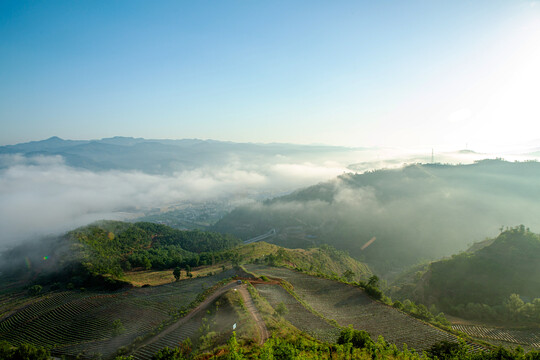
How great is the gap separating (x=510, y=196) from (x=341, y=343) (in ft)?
379

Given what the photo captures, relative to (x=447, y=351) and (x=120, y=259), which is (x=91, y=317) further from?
(x=447, y=351)

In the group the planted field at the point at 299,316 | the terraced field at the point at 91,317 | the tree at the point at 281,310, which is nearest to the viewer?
the planted field at the point at 299,316

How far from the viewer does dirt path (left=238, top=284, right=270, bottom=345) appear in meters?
22.3

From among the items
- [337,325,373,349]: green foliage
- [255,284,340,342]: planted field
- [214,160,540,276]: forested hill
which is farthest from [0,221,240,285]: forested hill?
[214,160,540,276]: forested hill

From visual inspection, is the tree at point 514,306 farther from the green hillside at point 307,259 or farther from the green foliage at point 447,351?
the green hillside at point 307,259

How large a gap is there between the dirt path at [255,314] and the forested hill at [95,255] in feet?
107

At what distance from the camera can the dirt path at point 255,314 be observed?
2229 centimetres

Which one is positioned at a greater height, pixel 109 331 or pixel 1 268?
pixel 109 331

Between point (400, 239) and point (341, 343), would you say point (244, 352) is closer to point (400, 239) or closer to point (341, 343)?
point (341, 343)

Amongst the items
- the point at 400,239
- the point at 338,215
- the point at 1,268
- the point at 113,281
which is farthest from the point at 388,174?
the point at 1,268

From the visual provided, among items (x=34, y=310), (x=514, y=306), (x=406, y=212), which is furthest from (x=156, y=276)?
(x=406, y=212)

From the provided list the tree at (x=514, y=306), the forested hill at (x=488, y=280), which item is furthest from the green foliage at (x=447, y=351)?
the forested hill at (x=488, y=280)

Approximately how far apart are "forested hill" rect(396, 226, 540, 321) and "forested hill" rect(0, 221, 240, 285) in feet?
164

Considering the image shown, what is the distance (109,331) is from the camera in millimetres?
34562
